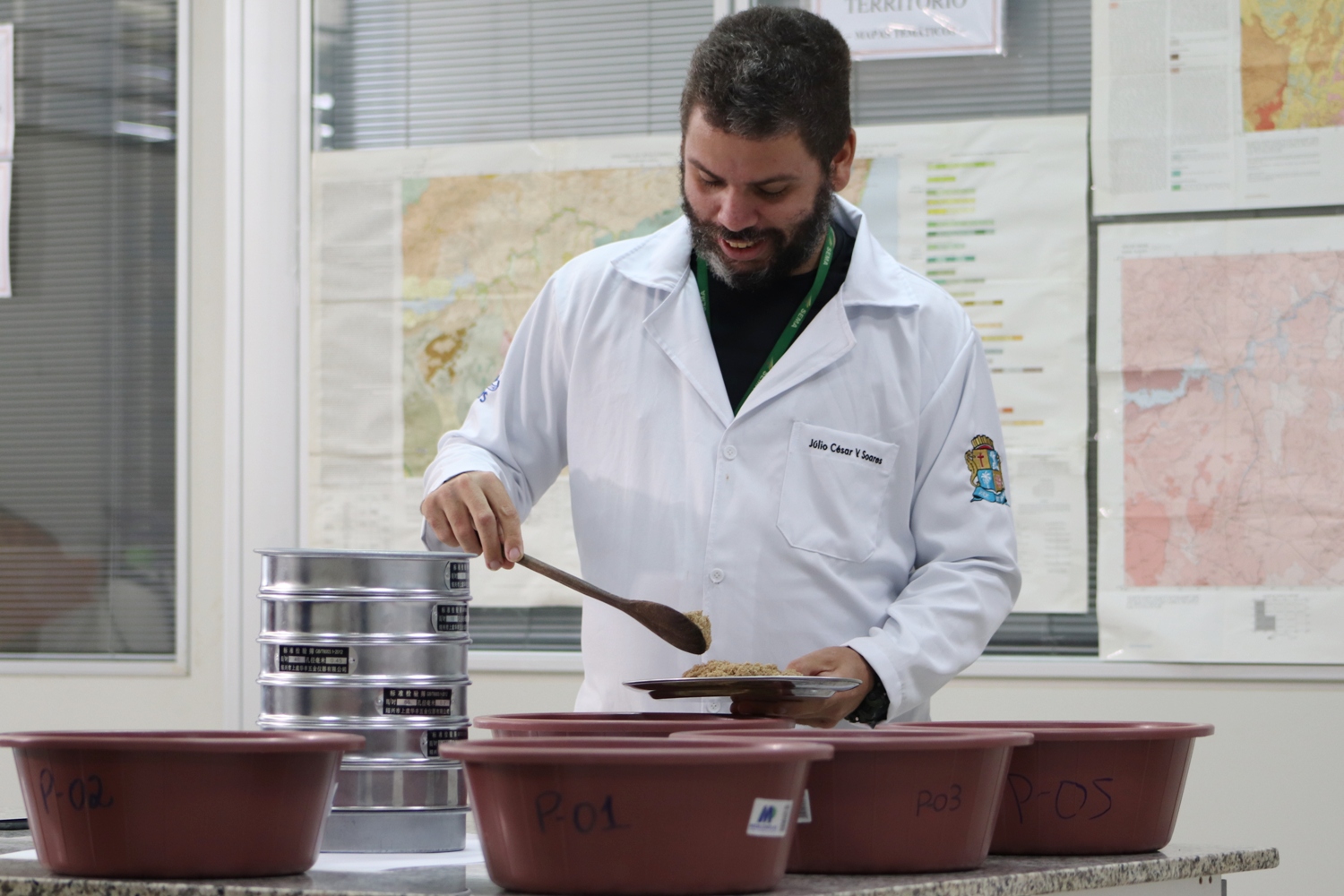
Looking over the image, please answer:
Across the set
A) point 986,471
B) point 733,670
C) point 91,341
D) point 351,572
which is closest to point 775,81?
point 986,471

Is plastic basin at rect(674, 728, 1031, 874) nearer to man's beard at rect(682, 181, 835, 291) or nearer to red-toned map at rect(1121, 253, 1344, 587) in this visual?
man's beard at rect(682, 181, 835, 291)

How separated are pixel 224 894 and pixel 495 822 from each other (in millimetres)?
208

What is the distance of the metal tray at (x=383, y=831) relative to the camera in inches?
50.8

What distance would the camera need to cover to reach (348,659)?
4.24 feet

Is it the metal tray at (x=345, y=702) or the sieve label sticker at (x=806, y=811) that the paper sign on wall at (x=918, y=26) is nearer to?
the metal tray at (x=345, y=702)

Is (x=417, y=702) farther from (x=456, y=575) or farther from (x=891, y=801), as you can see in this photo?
(x=891, y=801)

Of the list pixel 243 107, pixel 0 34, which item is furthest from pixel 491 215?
pixel 0 34

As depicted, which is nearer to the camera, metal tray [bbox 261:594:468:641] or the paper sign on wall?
metal tray [bbox 261:594:468:641]

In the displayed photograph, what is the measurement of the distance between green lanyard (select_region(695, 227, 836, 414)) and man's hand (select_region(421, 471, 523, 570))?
0.39 meters

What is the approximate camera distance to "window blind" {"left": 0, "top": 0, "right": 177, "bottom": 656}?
3.31m

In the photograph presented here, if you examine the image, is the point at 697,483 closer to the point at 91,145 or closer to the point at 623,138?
the point at 623,138

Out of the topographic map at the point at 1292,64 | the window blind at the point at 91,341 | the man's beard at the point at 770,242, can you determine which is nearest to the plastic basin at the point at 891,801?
the man's beard at the point at 770,242

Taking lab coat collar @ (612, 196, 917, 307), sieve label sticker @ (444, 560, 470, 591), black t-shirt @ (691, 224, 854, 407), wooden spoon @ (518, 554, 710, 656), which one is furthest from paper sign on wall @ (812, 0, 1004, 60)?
sieve label sticker @ (444, 560, 470, 591)

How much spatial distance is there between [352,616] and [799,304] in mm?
824
